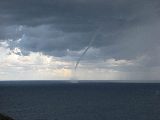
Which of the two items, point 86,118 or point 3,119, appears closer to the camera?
point 3,119

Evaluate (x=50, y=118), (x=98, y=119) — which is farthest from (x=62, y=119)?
(x=98, y=119)

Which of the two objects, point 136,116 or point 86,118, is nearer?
point 86,118

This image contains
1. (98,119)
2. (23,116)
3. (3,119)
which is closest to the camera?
(3,119)

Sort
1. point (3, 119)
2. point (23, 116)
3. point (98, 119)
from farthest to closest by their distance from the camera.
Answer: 1. point (23, 116)
2. point (98, 119)
3. point (3, 119)

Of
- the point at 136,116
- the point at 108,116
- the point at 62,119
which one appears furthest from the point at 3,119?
the point at 136,116

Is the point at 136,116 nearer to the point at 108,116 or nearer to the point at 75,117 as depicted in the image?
the point at 108,116

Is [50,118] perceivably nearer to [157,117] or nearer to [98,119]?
[98,119]

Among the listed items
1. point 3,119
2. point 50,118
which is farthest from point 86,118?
point 3,119

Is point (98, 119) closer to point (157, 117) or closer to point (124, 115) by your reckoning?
point (124, 115)
